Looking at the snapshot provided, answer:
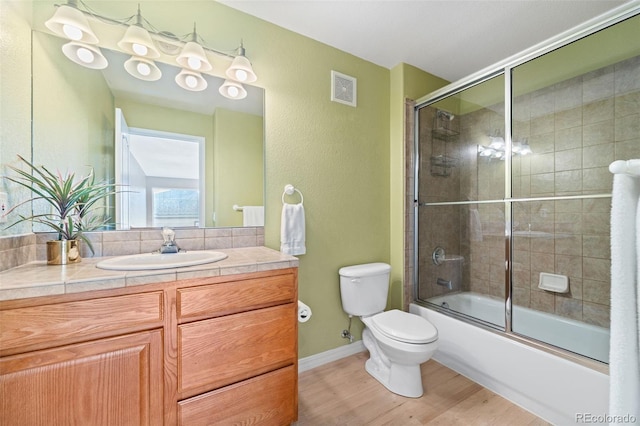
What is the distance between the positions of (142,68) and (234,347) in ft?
5.16

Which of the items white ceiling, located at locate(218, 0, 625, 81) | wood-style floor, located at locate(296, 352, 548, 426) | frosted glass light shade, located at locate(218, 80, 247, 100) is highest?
white ceiling, located at locate(218, 0, 625, 81)

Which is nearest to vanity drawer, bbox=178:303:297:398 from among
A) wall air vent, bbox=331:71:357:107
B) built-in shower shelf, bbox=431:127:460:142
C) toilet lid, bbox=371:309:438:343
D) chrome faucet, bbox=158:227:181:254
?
chrome faucet, bbox=158:227:181:254

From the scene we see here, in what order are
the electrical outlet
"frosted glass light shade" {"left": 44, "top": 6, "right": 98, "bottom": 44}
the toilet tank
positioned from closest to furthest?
the electrical outlet < "frosted glass light shade" {"left": 44, "top": 6, "right": 98, "bottom": 44} < the toilet tank

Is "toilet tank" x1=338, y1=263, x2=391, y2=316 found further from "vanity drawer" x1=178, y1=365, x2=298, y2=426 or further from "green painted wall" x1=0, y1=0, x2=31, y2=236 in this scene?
"green painted wall" x1=0, y1=0, x2=31, y2=236

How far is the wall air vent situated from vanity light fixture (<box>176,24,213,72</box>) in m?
0.91

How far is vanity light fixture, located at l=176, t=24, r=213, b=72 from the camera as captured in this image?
1487mm

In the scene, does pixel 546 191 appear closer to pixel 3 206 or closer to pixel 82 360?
pixel 82 360

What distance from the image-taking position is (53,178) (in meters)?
A: 1.19

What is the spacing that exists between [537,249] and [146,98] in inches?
119

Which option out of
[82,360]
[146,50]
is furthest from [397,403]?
[146,50]

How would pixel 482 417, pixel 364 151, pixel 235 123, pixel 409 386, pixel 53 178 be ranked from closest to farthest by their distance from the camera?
pixel 53 178 → pixel 482 417 → pixel 409 386 → pixel 235 123 → pixel 364 151

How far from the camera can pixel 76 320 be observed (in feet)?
2.96

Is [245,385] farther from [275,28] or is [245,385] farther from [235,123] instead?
[275,28]

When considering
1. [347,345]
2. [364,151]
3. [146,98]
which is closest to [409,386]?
[347,345]
